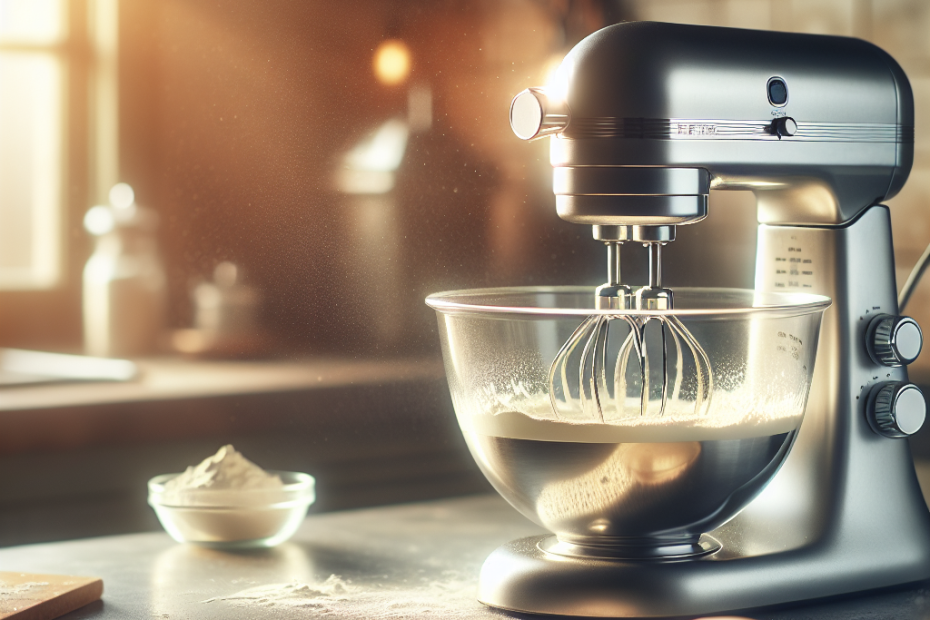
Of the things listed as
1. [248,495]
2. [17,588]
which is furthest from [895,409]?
[17,588]

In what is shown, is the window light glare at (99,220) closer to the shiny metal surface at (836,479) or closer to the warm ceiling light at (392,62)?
the warm ceiling light at (392,62)

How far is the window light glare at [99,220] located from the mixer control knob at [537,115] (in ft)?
2.02

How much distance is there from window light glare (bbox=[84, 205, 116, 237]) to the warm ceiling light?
1.10 ft

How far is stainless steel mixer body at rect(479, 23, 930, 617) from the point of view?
29.0 inches

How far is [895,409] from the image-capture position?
0.82 metres

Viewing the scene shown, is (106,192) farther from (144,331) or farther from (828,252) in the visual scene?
(828,252)

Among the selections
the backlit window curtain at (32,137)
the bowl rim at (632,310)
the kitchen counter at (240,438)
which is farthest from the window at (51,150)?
the bowl rim at (632,310)

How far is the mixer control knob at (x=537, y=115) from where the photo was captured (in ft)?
2.37

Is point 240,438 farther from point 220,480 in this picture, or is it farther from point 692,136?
point 692,136

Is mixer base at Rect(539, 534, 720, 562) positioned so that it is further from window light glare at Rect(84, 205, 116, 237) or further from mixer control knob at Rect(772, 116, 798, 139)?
window light glare at Rect(84, 205, 116, 237)

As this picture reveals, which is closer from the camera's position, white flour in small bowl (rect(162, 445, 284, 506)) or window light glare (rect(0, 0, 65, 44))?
white flour in small bowl (rect(162, 445, 284, 506))

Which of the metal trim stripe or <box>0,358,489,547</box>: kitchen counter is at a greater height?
the metal trim stripe

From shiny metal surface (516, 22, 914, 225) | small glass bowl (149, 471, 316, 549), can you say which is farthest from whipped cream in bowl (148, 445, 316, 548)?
shiny metal surface (516, 22, 914, 225)

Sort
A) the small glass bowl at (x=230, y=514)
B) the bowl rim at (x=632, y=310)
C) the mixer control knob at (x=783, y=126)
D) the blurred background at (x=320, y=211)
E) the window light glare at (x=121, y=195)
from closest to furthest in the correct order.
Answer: the bowl rim at (x=632, y=310), the mixer control knob at (x=783, y=126), the small glass bowl at (x=230, y=514), the blurred background at (x=320, y=211), the window light glare at (x=121, y=195)
